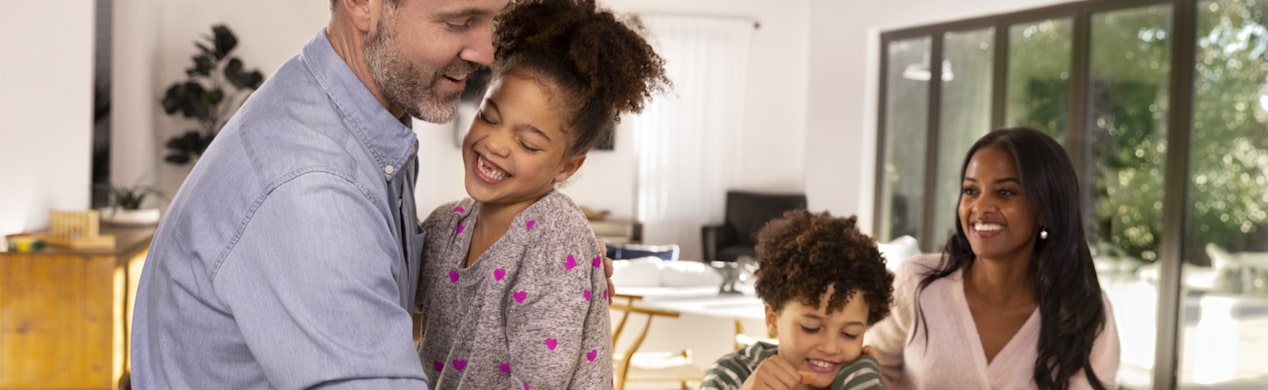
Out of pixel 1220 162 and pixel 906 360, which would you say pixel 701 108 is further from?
pixel 906 360

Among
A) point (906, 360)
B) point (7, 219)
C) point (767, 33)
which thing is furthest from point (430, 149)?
point (906, 360)

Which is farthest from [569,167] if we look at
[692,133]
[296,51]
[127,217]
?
[692,133]

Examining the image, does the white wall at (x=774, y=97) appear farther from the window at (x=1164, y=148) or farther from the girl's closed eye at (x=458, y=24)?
the girl's closed eye at (x=458, y=24)

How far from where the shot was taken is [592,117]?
159 cm

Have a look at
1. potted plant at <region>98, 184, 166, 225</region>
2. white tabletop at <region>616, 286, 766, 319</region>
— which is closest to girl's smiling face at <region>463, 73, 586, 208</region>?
white tabletop at <region>616, 286, 766, 319</region>

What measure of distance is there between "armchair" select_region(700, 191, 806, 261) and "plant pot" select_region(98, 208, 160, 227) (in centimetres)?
579

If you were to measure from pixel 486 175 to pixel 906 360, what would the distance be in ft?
3.94

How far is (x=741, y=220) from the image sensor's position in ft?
36.6

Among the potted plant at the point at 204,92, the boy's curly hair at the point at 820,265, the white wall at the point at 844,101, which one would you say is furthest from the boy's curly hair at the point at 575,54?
the white wall at the point at 844,101

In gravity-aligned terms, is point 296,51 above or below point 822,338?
above

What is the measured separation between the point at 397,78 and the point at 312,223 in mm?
234

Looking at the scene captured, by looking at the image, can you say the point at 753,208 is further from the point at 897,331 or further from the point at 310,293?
the point at 310,293

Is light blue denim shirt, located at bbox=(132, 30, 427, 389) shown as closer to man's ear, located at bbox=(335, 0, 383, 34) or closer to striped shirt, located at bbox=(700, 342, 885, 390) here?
man's ear, located at bbox=(335, 0, 383, 34)

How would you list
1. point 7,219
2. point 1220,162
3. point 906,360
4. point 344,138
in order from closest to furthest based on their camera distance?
1. point 344,138
2. point 906,360
3. point 7,219
4. point 1220,162
